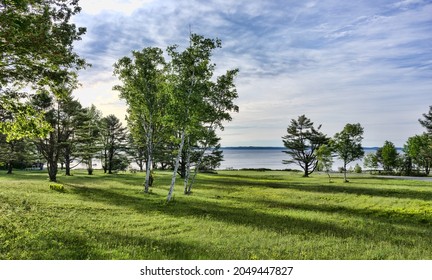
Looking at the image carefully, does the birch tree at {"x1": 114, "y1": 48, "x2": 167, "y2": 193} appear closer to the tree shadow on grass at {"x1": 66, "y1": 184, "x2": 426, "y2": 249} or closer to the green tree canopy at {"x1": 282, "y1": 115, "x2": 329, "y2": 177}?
the tree shadow on grass at {"x1": 66, "y1": 184, "x2": 426, "y2": 249}

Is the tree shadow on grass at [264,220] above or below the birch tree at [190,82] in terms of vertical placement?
below

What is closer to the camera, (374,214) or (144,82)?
(374,214)

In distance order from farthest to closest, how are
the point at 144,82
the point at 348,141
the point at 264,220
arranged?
the point at 348,141, the point at 144,82, the point at 264,220

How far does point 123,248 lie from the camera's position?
455 inches

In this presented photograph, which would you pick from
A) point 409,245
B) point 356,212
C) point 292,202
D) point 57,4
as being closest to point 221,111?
point 292,202

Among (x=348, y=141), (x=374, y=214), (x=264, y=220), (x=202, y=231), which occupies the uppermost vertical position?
(x=348, y=141)

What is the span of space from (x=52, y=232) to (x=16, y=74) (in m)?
8.98

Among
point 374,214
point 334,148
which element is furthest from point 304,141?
point 374,214

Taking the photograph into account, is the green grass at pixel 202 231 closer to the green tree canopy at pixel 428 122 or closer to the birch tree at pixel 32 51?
the birch tree at pixel 32 51

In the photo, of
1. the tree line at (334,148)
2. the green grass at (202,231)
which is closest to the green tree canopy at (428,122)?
the tree line at (334,148)

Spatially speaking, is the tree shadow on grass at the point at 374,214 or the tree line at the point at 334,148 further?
the tree line at the point at 334,148

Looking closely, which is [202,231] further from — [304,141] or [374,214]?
[304,141]

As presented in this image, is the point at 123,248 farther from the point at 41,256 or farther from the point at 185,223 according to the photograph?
the point at 185,223

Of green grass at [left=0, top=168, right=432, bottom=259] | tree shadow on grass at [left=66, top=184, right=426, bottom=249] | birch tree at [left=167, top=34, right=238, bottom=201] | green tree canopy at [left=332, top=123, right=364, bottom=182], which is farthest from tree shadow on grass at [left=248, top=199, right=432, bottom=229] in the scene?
green tree canopy at [left=332, top=123, right=364, bottom=182]
